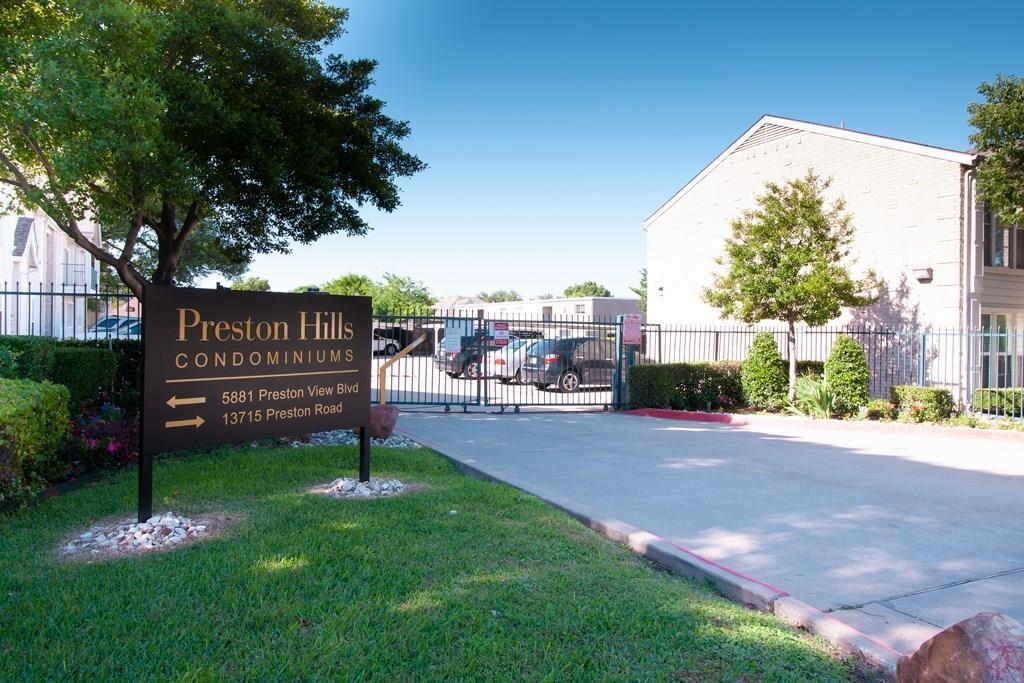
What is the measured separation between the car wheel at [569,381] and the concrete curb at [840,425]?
4.65 m

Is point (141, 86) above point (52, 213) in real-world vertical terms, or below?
above

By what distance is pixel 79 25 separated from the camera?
8.54 metres

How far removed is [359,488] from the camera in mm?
6695

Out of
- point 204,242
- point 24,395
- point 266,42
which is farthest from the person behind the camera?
point 204,242

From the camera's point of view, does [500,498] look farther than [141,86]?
No

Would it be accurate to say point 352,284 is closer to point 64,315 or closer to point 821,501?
point 64,315

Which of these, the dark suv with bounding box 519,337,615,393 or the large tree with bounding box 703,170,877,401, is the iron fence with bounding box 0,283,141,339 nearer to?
the dark suv with bounding box 519,337,615,393

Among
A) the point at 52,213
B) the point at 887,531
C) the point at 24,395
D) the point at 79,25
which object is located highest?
the point at 79,25

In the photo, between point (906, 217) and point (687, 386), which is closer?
point (687, 386)

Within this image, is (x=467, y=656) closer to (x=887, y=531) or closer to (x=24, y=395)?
(x=887, y=531)

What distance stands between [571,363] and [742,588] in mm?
16302

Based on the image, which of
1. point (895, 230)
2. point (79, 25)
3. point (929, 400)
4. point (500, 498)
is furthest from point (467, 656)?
point (895, 230)

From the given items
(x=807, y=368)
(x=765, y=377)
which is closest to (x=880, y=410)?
(x=765, y=377)

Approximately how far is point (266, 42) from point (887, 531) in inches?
366
